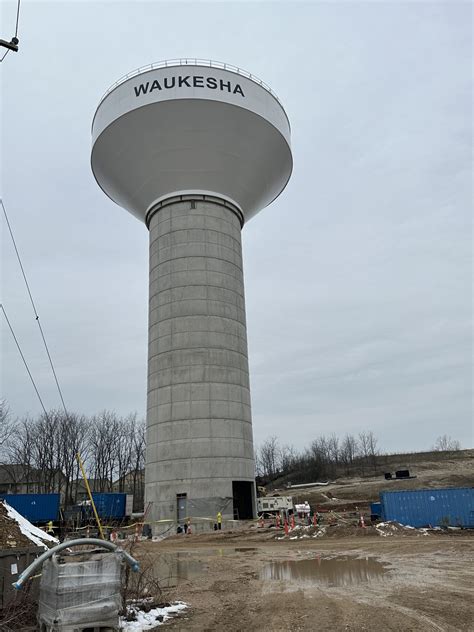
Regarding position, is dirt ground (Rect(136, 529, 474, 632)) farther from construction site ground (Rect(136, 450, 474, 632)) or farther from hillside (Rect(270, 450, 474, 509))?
hillside (Rect(270, 450, 474, 509))

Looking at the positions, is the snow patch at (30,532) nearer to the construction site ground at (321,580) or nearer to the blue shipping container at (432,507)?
the construction site ground at (321,580)

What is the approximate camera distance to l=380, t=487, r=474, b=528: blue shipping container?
23.5 metres

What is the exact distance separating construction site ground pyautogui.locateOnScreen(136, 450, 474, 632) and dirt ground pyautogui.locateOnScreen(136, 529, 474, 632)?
0.02 m

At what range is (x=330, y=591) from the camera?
10.7 m

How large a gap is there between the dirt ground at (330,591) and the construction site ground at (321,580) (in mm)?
17

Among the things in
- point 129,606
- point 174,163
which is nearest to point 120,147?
point 174,163

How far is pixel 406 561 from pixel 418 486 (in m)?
36.4

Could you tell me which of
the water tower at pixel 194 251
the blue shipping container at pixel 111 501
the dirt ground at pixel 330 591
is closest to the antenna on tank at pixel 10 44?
the dirt ground at pixel 330 591

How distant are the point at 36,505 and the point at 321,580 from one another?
91.5ft

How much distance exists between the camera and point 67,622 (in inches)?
264

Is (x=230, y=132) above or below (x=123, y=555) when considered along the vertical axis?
above

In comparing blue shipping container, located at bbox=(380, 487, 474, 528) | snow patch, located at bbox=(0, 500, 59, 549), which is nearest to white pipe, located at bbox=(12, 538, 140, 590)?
snow patch, located at bbox=(0, 500, 59, 549)

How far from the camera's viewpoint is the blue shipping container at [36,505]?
112ft

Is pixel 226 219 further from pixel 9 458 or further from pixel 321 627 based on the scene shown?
pixel 9 458
